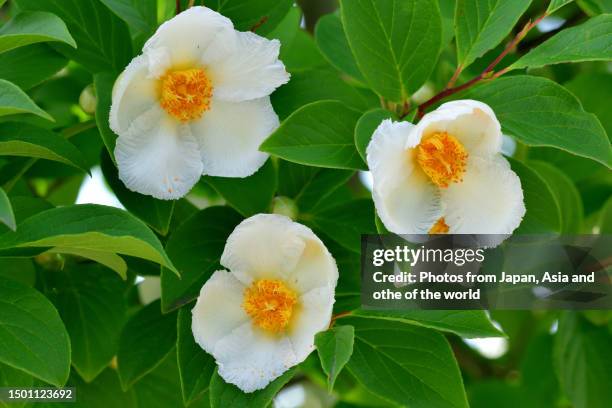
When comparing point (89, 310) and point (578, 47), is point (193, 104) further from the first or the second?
point (578, 47)

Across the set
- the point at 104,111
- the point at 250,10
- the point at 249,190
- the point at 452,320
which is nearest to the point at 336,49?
the point at 250,10

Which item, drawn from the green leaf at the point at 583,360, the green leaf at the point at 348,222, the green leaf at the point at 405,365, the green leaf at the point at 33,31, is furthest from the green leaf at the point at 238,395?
the green leaf at the point at 583,360

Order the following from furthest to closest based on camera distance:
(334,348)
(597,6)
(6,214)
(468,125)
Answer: (597,6) → (468,125) → (334,348) → (6,214)

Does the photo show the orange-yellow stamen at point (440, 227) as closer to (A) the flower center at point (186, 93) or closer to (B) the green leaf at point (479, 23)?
(B) the green leaf at point (479, 23)

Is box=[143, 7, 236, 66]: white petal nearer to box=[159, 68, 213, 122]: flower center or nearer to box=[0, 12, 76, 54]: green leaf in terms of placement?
box=[159, 68, 213, 122]: flower center

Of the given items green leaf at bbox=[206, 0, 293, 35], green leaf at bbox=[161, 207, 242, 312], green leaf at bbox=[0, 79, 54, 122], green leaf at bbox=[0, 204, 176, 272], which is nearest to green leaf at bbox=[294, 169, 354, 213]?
green leaf at bbox=[161, 207, 242, 312]
